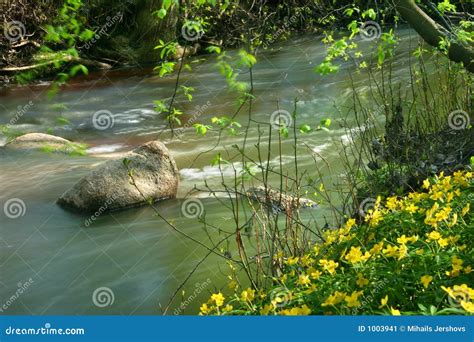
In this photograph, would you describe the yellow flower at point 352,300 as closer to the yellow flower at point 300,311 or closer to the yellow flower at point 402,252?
the yellow flower at point 300,311

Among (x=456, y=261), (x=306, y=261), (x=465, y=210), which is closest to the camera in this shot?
(x=456, y=261)

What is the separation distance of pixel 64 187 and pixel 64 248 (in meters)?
2.02

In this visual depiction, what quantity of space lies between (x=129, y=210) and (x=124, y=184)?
32 cm

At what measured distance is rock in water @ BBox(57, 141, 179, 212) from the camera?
8109 millimetres

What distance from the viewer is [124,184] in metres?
8.22

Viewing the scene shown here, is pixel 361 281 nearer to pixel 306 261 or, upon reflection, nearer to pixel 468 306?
pixel 468 306

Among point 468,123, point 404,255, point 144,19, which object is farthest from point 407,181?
point 144,19

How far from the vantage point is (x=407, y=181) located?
6.20m

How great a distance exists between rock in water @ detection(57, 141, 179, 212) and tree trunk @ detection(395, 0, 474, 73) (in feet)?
11.9

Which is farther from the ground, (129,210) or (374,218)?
(374,218)

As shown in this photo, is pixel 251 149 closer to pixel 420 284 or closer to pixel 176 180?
pixel 176 180

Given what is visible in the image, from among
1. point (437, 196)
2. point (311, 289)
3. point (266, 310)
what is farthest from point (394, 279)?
point (437, 196)

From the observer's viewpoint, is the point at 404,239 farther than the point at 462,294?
Yes

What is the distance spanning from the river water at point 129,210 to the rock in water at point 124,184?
162 millimetres
